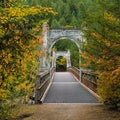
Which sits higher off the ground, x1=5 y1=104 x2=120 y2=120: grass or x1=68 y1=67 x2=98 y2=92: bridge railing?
x1=68 y1=67 x2=98 y2=92: bridge railing

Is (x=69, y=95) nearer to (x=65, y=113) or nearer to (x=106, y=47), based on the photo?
(x=65, y=113)

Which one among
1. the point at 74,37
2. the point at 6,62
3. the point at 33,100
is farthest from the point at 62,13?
the point at 6,62

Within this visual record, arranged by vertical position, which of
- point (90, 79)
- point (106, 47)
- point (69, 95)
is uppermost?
point (106, 47)

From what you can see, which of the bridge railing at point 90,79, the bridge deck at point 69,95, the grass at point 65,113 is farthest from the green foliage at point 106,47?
the bridge railing at point 90,79

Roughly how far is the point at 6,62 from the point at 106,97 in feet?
18.6

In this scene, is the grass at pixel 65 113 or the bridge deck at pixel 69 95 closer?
the grass at pixel 65 113

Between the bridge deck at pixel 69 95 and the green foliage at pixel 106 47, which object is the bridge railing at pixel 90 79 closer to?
the bridge deck at pixel 69 95

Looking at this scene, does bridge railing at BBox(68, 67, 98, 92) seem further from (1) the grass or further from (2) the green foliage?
(2) the green foliage

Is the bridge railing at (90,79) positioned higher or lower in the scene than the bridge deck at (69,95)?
higher

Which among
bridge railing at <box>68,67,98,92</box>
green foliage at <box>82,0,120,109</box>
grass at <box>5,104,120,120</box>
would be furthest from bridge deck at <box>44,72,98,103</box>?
green foliage at <box>82,0,120,109</box>

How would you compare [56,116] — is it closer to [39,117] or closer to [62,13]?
[39,117]

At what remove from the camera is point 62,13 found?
104375mm

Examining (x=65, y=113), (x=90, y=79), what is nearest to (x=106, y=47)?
(x=65, y=113)

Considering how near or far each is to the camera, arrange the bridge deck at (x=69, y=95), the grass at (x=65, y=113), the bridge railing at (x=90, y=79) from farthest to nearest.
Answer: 1. the bridge railing at (x=90, y=79)
2. the bridge deck at (x=69, y=95)
3. the grass at (x=65, y=113)
